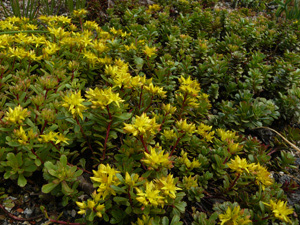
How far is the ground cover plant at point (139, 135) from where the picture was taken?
5.37 ft

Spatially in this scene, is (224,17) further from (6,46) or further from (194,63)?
(6,46)

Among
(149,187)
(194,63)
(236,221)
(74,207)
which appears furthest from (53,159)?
(194,63)

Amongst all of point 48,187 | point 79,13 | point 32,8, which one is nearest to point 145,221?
point 48,187

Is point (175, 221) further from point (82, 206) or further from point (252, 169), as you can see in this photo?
point (252, 169)

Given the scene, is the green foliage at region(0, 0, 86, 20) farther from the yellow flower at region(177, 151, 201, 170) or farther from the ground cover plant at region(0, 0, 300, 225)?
the yellow flower at region(177, 151, 201, 170)

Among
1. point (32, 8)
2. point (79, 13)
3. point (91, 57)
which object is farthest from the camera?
point (32, 8)

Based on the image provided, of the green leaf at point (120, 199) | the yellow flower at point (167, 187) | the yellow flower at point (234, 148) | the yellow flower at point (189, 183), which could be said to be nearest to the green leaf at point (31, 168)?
Answer: the green leaf at point (120, 199)

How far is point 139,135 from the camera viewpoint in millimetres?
1748

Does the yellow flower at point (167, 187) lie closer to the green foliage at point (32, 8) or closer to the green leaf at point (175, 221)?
the green leaf at point (175, 221)

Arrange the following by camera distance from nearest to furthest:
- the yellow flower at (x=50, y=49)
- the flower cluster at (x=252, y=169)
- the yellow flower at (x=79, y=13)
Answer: the flower cluster at (x=252, y=169) < the yellow flower at (x=50, y=49) < the yellow flower at (x=79, y=13)

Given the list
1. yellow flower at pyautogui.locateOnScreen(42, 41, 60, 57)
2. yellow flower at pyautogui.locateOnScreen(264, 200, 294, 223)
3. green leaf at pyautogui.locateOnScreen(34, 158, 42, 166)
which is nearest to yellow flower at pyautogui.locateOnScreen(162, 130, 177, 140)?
yellow flower at pyautogui.locateOnScreen(264, 200, 294, 223)

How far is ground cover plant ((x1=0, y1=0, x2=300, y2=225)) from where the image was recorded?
1.64m

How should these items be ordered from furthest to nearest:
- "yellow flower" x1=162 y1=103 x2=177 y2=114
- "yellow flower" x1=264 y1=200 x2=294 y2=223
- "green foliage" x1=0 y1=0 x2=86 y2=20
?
"green foliage" x1=0 y1=0 x2=86 y2=20, "yellow flower" x1=162 y1=103 x2=177 y2=114, "yellow flower" x1=264 y1=200 x2=294 y2=223

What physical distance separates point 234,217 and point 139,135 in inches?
32.7
